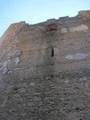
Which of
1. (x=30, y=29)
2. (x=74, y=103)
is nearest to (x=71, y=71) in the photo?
(x=74, y=103)

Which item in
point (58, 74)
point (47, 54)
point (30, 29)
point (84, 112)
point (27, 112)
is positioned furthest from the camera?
point (30, 29)

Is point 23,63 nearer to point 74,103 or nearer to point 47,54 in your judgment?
point 47,54

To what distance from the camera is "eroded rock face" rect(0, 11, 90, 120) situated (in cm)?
571

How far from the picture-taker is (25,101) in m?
6.05

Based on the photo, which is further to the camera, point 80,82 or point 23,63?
point 23,63

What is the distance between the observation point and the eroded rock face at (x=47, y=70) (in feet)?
18.7

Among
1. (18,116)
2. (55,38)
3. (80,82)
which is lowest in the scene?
(18,116)

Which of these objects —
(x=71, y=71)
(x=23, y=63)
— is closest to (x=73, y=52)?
(x=71, y=71)

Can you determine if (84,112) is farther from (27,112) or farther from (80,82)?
(27,112)

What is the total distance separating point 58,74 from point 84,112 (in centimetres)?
124

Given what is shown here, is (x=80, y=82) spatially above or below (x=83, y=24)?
below

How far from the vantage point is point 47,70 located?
6379 mm

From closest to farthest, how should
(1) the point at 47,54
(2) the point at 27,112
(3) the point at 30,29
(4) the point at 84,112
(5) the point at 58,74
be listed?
(4) the point at 84,112, (2) the point at 27,112, (5) the point at 58,74, (1) the point at 47,54, (3) the point at 30,29

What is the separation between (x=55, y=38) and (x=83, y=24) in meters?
0.85
